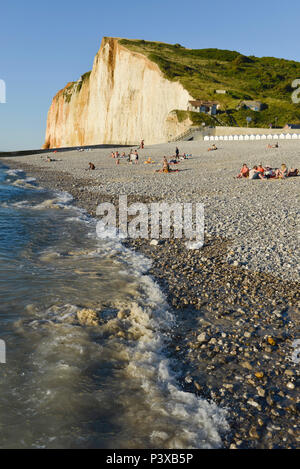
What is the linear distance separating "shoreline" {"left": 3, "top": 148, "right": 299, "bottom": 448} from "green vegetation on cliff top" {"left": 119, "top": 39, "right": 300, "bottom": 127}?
2093 inches

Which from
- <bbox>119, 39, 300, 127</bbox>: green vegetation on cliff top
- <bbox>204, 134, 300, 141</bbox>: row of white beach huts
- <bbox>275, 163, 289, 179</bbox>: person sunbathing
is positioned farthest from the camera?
<bbox>119, 39, 300, 127</bbox>: green vegetation on cliff top

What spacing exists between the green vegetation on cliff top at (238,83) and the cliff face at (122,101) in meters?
2.63

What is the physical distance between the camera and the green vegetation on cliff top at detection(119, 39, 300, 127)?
6196 cm

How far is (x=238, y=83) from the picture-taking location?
82000 mm

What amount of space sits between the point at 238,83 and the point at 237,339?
89.4 m

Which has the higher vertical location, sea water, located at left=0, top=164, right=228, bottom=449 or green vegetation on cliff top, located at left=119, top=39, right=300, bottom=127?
green vegetation on cliff top, located at left=119, top=39, right=300, bottom=127

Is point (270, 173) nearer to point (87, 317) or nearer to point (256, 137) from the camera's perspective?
point (87, 317)

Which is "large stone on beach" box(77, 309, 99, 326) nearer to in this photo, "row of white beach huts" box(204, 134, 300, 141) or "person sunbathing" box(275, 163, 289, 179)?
"person sunbathing" box(275, 163, 289, 179)

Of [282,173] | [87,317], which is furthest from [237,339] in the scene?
[282,173]

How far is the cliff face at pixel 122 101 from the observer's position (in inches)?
→ 2704

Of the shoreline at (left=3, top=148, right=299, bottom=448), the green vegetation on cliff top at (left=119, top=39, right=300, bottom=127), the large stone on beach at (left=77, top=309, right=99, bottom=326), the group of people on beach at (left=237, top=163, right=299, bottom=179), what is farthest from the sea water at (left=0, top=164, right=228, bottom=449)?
the green vegetation on cliff top at (left=119, top=39, right=300, bottom=127)

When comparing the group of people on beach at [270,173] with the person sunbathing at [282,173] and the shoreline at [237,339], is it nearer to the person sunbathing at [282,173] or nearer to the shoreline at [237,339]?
the person sunbathing at [282,173]

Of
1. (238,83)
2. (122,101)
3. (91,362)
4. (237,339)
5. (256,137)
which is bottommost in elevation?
(91,362)

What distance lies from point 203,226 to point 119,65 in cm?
8353
